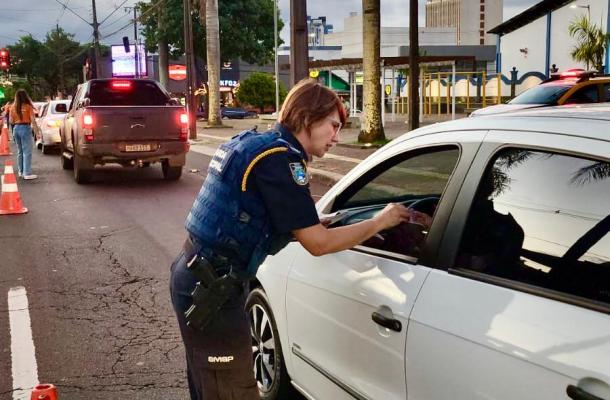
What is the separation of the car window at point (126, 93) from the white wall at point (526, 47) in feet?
95.0

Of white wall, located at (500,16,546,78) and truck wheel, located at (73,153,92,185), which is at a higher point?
white wall, located at (500,16,546,78)

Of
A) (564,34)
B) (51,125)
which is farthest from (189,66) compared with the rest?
(564,34)

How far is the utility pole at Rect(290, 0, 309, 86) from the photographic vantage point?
13039mm

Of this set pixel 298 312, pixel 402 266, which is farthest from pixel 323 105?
pixel 298 312

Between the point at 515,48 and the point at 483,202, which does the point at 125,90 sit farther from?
the point at 515,48

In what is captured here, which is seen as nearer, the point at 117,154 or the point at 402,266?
the point at 402,266

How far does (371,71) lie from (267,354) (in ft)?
50.1

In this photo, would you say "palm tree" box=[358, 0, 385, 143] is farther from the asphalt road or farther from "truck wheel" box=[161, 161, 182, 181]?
the asphalt road

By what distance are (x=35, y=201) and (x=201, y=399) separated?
401 inches

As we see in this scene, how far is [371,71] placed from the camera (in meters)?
18.4

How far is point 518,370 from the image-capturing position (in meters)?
2.06

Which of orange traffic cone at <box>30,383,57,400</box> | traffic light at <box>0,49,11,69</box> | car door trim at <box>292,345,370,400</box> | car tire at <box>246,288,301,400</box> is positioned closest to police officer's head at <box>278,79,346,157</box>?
car door trim at <box>292,345,370,400</box>

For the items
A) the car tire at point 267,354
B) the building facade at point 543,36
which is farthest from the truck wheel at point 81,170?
the building facade at point 543,36

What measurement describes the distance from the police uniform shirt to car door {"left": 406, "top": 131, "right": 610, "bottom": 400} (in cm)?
51
